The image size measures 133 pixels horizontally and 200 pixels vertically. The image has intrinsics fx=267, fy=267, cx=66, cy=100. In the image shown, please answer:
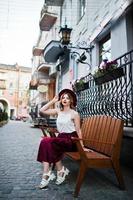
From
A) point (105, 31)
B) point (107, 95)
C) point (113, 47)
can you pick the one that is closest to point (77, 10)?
point (105, 31)

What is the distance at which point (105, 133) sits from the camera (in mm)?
3918

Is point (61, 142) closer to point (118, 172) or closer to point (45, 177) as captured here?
point (45, 177)

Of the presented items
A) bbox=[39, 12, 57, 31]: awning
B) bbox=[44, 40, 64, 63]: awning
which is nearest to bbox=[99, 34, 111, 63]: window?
bbox=[44, 40, 64, 63]: awning

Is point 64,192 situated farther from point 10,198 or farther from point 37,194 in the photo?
point 10,198

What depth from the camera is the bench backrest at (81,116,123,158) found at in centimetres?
351

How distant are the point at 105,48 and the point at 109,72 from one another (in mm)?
3744

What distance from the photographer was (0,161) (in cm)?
544

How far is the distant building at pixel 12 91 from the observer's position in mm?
60688

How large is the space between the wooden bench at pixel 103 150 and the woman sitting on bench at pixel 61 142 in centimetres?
20

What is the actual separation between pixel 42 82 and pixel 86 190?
17.6m

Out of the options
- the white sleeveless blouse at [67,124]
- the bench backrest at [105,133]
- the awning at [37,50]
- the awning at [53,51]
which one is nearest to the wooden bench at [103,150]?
the bench backrest at [105,133]

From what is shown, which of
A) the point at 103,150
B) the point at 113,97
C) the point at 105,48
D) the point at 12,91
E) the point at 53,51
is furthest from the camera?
the point at 12,91

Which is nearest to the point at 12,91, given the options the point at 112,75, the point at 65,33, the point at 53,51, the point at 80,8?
the point at 53,51

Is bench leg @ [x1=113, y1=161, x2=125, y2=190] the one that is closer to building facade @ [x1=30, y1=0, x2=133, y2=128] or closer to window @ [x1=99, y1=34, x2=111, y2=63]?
building facade @ [x1=30, y1=0, x2=133, y2=128]
